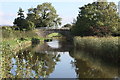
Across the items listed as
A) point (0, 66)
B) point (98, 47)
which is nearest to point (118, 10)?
point (98, 47)

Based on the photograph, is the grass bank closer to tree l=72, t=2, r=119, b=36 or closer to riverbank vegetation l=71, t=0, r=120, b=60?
riverbank vegetation l=71, t=0, r=120, b=60

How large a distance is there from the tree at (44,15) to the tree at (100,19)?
31.3 meters

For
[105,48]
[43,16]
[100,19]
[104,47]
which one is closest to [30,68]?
[105,48]

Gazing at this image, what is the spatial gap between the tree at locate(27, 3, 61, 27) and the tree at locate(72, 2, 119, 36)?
103 feet

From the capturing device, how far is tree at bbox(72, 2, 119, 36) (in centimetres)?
3017

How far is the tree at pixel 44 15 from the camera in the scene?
209 ft

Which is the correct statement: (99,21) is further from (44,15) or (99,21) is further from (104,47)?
(44,15)

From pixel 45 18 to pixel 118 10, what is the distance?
117 ft

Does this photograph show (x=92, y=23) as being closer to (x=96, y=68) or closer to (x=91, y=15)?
(x=91, y=15)

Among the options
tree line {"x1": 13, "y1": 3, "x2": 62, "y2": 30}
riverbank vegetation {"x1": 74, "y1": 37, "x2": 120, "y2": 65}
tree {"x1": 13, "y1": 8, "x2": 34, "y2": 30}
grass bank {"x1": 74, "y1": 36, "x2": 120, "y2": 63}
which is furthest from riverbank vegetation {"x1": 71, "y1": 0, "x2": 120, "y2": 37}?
tree line {"x1": 13, "y1": 3, "x2": 62, "y2": 30}

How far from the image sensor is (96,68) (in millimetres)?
13523

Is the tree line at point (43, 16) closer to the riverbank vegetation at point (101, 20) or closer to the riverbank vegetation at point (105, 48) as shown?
the riverbank vegetation at point (101, 20)

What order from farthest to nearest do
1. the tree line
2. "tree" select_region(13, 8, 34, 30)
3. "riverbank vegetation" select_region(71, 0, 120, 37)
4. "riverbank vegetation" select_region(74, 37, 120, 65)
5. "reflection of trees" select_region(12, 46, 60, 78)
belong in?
the tree line < "tree" select_region(13, 8, 34, 30) < "riverbank vegetation" select_region(71, 0, 120, 37) < "riverbank vegetation" select_region(74, 37, 120, 65) < "reflection of trees" select_region(12, 46, 60, 78)

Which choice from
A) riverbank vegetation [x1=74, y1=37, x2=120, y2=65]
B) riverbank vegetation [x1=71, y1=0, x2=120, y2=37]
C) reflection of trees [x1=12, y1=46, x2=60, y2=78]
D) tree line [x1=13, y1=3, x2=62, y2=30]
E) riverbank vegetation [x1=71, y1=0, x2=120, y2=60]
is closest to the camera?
reflection of trees [x1=12, y1=46, x2=60, y2=78]
